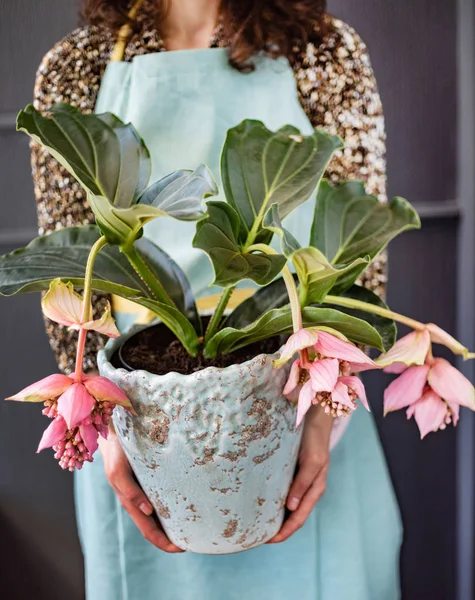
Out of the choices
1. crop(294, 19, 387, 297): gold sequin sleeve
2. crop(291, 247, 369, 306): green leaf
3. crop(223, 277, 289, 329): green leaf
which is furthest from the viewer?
crop(294, 19, 387, 297): gold sequin sleeve

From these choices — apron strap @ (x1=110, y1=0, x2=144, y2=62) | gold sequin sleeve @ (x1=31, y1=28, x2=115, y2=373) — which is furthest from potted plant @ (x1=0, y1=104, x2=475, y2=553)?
apron strap @ (x1=110, y1=0, x2=144, y2=62)

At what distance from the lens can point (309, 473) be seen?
15.8 inches

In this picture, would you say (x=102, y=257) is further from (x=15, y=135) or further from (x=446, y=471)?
(x=446, y=471)

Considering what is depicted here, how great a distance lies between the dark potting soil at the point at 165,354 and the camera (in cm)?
33

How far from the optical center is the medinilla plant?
0.26m

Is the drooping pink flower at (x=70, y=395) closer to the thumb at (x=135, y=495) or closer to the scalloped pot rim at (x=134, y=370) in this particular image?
the scalloped pot rim at (x=134, y=370)

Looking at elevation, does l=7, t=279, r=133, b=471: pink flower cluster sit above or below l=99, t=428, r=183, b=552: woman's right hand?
above

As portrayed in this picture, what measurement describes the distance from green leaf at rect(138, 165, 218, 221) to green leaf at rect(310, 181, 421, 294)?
9 centimetres

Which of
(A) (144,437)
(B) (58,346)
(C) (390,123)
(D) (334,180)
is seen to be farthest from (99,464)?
(C) (390,123)

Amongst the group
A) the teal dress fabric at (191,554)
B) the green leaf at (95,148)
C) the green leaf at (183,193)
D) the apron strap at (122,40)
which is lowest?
the teal dress fabric at (191,554)

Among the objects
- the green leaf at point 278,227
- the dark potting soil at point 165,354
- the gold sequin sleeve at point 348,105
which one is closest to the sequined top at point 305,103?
the gold sequin sleeve at point 348,105

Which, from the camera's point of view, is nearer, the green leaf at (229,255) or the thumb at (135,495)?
the green leaf at (229,255)

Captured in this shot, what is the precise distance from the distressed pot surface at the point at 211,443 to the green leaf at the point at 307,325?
0.02 meters

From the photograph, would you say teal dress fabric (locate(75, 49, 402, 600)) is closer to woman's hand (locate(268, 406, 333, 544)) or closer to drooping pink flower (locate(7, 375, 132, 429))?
woman's hand (locate(268, 406, 333, 544))
